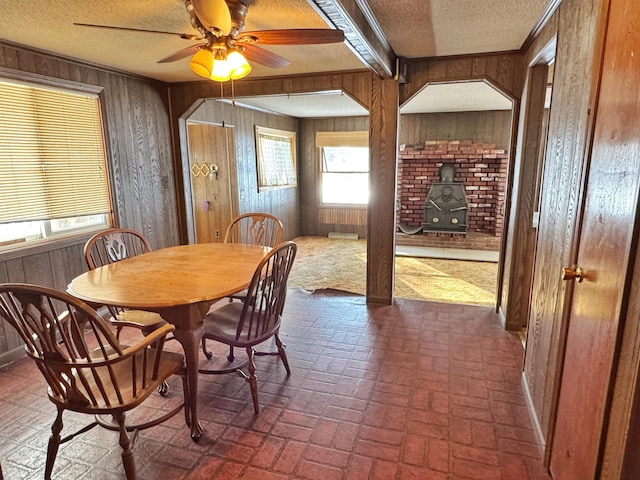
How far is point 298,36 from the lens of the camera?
181 cm

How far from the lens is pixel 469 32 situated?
8.40ft

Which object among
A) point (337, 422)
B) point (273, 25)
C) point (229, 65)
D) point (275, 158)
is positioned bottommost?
point (337, 422)

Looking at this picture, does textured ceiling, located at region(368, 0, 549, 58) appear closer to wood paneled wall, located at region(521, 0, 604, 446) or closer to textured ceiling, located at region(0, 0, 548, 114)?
textured ceiling, located at region(0, 0, 548, 114)

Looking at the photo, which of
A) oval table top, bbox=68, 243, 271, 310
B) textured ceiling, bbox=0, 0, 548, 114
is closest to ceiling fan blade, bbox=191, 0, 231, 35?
textured ceiling, bbox=0, 0, 548, 114

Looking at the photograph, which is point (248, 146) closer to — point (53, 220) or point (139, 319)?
point (53, 220)

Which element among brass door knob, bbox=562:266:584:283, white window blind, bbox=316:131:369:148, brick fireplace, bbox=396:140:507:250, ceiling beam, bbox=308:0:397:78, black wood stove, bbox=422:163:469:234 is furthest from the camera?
white window blind, bbox=316:131:369:148

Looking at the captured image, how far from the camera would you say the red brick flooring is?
5.67ft

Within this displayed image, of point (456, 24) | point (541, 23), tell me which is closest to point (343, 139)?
point (456, 24)

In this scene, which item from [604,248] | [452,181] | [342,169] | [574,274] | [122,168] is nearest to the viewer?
[604,248]

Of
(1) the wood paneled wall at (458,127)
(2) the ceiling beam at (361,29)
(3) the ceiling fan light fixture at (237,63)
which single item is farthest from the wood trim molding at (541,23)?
(1) the wood paneled wall at (458,127)

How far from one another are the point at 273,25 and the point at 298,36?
655 mm

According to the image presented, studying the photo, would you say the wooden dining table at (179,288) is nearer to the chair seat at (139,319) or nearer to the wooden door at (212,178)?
the chair seat at (139,319)

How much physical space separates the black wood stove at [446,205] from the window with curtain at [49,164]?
4.92 meters

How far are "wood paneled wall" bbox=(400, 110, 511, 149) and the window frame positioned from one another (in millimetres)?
4770
